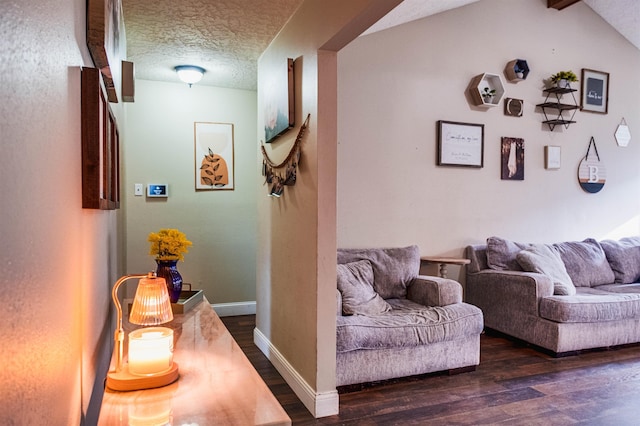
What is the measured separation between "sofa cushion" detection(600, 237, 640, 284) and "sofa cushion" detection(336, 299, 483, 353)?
225 cm

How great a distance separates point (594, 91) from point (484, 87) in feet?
5.18

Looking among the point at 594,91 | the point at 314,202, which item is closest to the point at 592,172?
the point at 594,91

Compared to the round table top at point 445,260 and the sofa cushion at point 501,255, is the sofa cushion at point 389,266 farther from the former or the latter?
the sofa cushion at point 501,255

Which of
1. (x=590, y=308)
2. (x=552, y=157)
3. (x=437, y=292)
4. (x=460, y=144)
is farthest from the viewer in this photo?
(x=552, y=157)

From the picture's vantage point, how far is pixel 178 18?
2.69 meters

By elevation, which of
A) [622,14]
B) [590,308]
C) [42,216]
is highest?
[622,14]

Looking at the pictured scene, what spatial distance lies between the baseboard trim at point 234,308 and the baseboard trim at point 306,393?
4.54ft

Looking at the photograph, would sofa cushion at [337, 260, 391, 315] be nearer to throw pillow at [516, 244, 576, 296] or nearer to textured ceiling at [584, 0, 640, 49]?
throw pillow at [516, 244, 576, 296]

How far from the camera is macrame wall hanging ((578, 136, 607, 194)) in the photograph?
15.3ft

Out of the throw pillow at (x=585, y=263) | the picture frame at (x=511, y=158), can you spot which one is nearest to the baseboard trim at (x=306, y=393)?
the picture frame at (x=511, y=158)

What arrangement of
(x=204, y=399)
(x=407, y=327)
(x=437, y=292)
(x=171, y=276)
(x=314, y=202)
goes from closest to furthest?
1. (x=204, y=399)
2. (x=171, y=276)
3. (x=314, y=202)
4. (x=407, y=327)
5. (x=437, y=292)

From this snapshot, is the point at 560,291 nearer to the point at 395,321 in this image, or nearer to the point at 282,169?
the point at 395,321

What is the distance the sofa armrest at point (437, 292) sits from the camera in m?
3.18

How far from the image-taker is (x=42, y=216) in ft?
2.27
